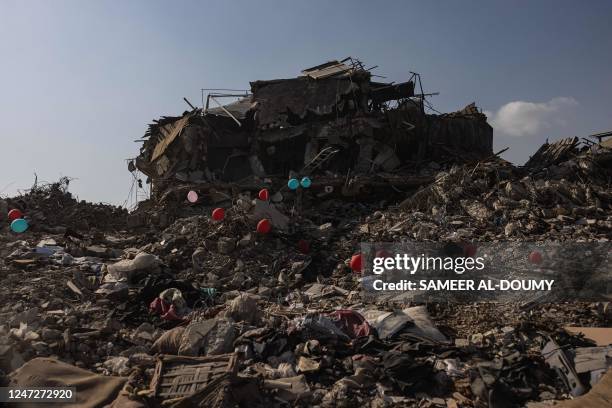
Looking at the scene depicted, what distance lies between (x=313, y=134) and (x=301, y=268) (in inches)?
308

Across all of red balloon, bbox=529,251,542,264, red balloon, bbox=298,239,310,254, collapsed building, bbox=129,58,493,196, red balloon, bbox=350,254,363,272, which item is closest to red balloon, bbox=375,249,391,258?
red balloon, bbox=350,254,363,272

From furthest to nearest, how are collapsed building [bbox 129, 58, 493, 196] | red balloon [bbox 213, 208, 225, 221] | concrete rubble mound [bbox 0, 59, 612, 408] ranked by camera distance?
collapsed building [bbox 129, 58, 493, 196] → red balloon [bbox 213, 208, 225, 221] → concrete rubble mound [bbox 0, 59, 612, 408]

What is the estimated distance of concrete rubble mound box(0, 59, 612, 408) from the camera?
13.8 ft

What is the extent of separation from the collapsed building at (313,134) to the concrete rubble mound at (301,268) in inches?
2.8

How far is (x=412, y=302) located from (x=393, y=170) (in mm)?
9100

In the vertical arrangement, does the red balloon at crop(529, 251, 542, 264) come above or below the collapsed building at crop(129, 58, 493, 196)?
below

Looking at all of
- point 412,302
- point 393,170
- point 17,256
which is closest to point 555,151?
point 393,170

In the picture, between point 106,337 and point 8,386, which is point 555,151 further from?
point 8,386

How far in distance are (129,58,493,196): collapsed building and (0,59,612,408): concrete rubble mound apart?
0.07 meters

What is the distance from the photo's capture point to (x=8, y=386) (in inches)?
162

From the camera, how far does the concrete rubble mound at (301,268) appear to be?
4.21m

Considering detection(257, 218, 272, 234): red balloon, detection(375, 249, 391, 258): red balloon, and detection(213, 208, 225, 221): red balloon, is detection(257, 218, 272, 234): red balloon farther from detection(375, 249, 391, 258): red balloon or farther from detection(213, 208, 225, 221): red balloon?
detection(375, 249, 391, 258): red balloon

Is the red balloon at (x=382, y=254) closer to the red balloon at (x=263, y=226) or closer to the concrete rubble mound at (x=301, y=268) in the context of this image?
the concrete rubble mound at (x=301, y=268)

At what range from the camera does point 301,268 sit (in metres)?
8.55
